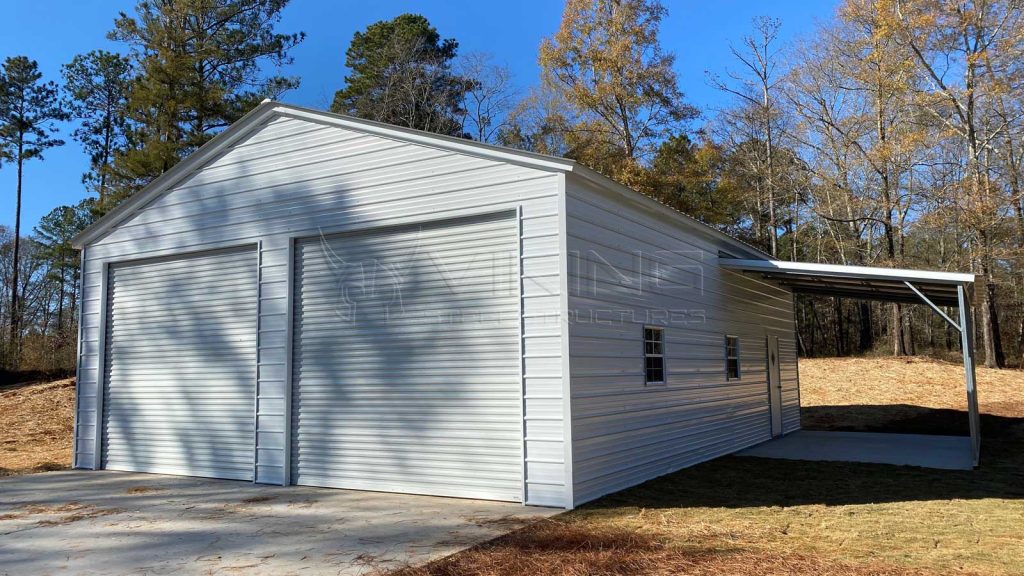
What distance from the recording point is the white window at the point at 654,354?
349 inches

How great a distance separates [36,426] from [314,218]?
36.1 feet

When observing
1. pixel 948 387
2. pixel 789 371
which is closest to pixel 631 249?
pixel 789 371

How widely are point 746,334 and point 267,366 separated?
7.98 metres

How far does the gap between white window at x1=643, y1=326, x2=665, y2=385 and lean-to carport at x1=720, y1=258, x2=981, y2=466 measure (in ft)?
8.92

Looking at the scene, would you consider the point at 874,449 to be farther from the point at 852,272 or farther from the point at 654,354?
the point at 654,354

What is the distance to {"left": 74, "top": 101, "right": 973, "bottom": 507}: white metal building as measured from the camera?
7500 millimetres

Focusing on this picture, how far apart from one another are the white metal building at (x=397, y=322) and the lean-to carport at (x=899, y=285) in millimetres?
933

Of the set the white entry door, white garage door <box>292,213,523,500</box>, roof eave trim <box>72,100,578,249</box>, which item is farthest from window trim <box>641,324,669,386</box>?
the white entry door

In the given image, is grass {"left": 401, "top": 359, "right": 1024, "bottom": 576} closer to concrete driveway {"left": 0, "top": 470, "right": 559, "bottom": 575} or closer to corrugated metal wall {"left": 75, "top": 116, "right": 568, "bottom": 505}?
concrete driveway {"left": 0, "top": 470, "right": 559, "bottom": 575}

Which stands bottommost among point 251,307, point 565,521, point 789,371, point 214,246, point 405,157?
point 565,521

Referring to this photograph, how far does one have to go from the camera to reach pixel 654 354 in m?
9.03

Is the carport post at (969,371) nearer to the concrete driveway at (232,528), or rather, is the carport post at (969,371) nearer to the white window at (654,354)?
the white window at (654,354)

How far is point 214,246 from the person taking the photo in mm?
9898

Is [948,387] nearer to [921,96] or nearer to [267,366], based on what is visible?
[921,96]
